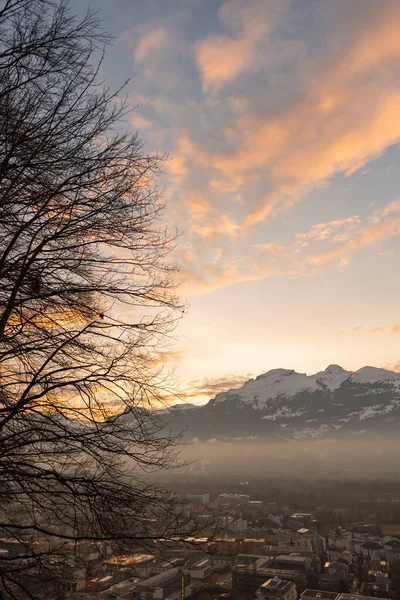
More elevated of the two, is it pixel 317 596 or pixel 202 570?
pixel 202 570

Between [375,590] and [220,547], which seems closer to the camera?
[220,547]

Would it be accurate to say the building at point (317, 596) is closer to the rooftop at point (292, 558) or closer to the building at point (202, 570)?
the building at point (202, 570)

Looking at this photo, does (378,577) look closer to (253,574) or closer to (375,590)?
(375,590)

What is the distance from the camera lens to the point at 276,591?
16.9 m

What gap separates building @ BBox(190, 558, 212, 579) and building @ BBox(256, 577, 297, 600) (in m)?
2.07

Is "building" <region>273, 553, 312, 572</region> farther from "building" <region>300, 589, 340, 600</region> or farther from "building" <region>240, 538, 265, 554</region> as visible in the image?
"building" <region>300, 589, 340, 600</region>

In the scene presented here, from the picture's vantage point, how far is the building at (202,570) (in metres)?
15.5

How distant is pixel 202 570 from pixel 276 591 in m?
3.07

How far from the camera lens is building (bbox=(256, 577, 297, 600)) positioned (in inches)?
638

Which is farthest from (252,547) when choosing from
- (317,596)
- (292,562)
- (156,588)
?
(156,588)

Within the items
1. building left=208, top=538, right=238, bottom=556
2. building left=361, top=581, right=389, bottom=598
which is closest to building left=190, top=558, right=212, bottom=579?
building left=361, top=581, right=389, bottom=598

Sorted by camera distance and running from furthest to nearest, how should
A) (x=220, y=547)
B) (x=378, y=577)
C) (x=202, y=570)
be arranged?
(x=378, y=577)
(x=202, y=570)
(x=220, y=547)

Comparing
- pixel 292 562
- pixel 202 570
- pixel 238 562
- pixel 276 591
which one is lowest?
pixel 292 562

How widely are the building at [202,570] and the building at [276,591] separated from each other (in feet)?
6.80
